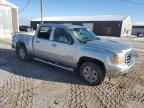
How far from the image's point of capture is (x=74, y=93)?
16.1 ft

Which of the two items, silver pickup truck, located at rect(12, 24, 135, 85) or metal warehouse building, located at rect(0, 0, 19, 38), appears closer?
silver pickup truck, located at rect(12, 24, 135, 85)

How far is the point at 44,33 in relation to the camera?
6965 millimetres

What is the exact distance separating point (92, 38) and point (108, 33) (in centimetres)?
3054

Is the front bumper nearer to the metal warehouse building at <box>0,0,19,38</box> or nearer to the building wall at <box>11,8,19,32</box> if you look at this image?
the metal warehouse building at <box>0,0,19,38</box>

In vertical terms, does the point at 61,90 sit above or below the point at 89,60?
below

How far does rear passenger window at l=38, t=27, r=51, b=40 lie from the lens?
6.75m

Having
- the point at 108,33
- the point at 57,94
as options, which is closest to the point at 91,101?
the point at 57,94

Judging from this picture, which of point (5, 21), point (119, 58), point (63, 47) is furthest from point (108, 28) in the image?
→ point (119, 58)

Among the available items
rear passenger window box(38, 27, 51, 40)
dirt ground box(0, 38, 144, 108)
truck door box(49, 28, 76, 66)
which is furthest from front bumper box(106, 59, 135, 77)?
rear passenger window box(38, 27, 51, 40)

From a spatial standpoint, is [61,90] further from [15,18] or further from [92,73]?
[15,18]

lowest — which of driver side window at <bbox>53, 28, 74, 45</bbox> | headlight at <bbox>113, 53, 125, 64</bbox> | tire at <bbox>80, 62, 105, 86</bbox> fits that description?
tire at <bbox>80, 62, 105, 86</bbox>

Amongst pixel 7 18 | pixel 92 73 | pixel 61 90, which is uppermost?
pixel 7 18

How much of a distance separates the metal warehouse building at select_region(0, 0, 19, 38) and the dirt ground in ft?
38.8

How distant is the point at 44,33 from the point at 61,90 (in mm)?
2875
